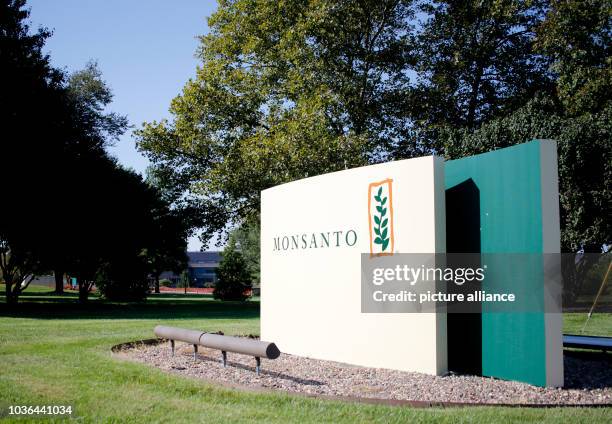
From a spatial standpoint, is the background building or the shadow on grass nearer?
the shadow on grass

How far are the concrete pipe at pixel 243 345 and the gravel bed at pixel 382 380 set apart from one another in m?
0.42

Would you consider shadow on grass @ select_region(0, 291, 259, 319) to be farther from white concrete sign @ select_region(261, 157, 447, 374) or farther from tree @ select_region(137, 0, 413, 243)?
white concrete sign @ select_region(261, 157, 447, 374)

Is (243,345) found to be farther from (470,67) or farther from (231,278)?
(231,278)

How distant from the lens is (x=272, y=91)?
2978 cm

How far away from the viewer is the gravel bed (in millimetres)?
8336

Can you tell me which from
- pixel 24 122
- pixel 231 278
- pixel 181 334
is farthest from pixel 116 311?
pixel 231 278

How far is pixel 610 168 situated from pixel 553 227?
18551mm

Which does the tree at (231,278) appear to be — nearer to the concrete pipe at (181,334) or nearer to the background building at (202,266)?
the concrete pipe at (181,334)

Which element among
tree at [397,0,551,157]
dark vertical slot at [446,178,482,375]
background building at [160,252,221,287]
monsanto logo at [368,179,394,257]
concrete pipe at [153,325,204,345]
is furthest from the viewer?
background building at [160,252,221,287]

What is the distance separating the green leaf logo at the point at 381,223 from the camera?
422 inches

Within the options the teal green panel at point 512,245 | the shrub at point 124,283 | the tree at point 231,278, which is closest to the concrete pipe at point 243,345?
the teal green panel at point 512,245

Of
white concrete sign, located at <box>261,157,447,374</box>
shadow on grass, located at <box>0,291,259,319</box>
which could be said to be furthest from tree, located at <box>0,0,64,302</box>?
white concrete sign, located at <box>261,157,447,374</box>

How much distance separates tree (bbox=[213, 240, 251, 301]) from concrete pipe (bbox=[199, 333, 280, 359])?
118 ft

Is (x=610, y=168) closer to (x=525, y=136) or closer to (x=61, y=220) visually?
(x=525, y=136)
